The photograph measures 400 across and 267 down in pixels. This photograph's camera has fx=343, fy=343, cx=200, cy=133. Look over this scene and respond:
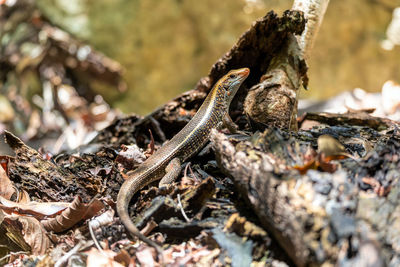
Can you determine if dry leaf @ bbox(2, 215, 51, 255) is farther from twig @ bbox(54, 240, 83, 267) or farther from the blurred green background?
the blurred green background

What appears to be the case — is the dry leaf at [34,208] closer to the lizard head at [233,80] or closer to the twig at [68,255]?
the twig at [68,255]

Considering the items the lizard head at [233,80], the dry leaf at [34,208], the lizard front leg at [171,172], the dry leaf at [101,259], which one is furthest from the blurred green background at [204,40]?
the dry leaf at [101,259]

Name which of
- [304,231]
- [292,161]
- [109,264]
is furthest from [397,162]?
[109,264]

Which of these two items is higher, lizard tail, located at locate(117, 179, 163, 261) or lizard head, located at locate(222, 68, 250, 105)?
lizard head, located at locate(222, 68, 250, 105)

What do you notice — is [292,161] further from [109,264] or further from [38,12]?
[38,12]

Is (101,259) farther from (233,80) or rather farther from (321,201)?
(233,80)


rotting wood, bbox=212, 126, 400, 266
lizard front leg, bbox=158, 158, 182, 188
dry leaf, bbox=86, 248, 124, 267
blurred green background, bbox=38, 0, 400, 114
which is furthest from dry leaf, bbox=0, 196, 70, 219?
blurred green background, bbox=38, 0, 400, 114

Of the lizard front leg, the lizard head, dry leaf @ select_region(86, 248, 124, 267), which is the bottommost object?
dry leaf @ select_region(86, 248, 124, 267)
